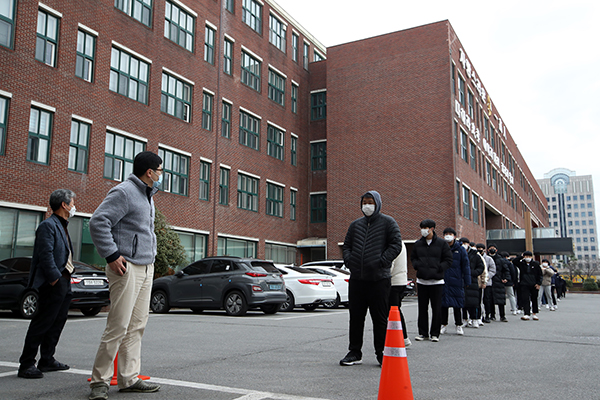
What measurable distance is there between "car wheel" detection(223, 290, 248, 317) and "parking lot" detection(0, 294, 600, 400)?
3.15 m

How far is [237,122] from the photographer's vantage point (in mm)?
30312

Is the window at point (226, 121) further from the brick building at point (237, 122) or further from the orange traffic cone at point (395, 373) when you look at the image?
the orange traffic cone at point (395, 373)

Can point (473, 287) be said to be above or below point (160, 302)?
above

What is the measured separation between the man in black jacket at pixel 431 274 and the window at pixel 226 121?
70.4 ft

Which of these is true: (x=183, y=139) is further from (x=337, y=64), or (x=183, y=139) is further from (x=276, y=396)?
(x=276, y=396)

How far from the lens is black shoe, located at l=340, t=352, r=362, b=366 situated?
20.5 feet

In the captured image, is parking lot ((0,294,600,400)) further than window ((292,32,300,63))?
No

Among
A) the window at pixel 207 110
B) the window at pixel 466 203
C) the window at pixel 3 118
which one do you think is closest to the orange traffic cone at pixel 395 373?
the window at pixel 3 118

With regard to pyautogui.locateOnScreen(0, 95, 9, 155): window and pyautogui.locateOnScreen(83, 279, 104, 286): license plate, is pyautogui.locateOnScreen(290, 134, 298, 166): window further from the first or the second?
pyautogui.locateOnScreen(83, 279, 104, 286): license plate

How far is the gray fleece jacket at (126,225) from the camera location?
447 cm

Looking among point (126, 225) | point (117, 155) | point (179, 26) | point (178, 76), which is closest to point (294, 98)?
point (179, 26)

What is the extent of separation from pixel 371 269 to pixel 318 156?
31468mm

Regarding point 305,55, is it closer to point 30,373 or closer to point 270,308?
point 270,308

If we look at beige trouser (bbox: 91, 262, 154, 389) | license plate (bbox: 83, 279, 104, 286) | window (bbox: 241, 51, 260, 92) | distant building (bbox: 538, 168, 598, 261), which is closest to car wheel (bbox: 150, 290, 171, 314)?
license plate (bbox: 83, 279, 104, 286)
